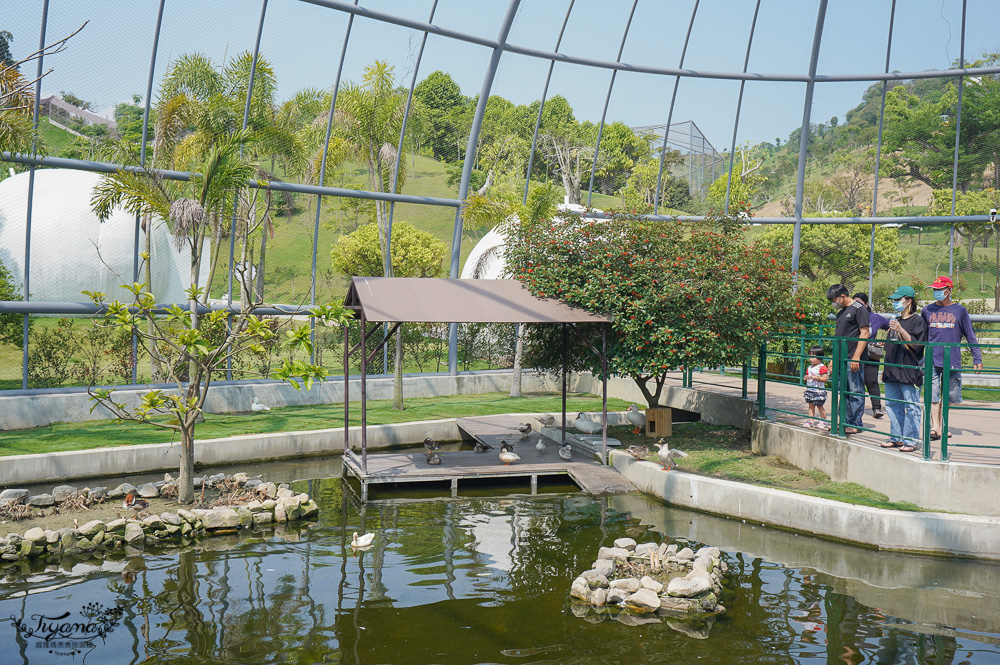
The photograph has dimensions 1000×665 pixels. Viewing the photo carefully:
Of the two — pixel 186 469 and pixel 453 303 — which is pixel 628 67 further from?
pixel 186 469

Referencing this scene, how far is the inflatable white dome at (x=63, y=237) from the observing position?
1435 centimetres

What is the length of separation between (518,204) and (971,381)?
12.4m

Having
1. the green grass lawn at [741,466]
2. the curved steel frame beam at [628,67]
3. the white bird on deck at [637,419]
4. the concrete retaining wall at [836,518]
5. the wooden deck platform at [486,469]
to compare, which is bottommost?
the wooden deck platform at [486,469]

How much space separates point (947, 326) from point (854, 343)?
1204 millimetres

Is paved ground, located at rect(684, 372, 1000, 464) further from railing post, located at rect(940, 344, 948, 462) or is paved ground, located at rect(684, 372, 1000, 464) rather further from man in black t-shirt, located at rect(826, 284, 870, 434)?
man in black t-shirt, located at rect(826, 284, 870, 434)

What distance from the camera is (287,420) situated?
605 inches

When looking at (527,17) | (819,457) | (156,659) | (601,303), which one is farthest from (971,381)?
(156,659)

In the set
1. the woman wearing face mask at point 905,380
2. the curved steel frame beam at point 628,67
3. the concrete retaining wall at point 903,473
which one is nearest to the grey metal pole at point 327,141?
the curved steel frame beam at point 628,67

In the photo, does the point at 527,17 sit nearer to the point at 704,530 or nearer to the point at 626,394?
the point at 626,394

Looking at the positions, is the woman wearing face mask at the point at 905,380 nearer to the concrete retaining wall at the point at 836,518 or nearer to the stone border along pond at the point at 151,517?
the concrete retaining wall at the point at 836,518

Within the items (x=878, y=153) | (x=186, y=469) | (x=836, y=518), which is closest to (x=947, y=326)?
(x=836, y=518)

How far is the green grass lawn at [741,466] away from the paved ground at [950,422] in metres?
0.73

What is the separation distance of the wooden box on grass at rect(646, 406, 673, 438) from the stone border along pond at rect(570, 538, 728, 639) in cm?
537

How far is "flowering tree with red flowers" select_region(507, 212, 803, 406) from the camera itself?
12.1 meters
